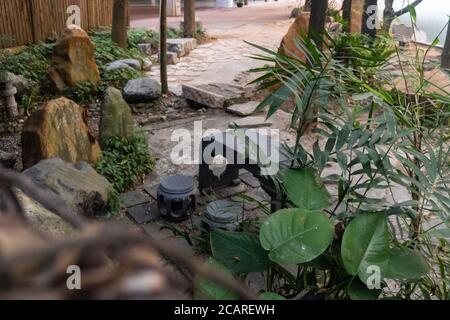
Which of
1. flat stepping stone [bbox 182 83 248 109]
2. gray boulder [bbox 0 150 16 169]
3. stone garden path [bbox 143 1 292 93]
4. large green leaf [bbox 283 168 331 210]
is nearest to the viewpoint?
large green leaf [bbox 283 168 331 210]

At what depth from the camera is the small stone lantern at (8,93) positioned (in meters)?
5.38

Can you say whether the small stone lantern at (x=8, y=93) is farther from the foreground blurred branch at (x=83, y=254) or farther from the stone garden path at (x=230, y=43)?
the foreground blurred branch at (x=83, y=254)

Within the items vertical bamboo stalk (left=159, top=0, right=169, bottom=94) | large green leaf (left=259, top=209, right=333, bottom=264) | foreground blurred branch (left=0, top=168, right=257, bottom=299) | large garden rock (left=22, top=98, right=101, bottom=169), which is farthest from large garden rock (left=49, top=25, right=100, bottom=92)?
foreground blurred branch (left=0, top=168, right=257, bottom=299)

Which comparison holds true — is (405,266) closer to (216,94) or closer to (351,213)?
(351,213)

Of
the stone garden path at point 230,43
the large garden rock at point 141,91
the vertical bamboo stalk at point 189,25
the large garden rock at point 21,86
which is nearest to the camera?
the large garden rock at point 21,86

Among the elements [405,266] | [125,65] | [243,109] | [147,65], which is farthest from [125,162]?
[147,65]

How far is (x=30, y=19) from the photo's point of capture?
7.73 meters

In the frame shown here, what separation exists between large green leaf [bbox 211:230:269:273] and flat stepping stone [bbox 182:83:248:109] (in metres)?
4.58

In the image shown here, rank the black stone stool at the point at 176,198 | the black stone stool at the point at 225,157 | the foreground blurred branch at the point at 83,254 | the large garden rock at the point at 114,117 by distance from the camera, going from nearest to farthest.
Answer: the foreground blurred branch at the point at 83,254, the black stone stool at the point at 176,198, the black stone stool at the point at 225,157, the large garden rock at the point at 114,117

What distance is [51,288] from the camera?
1.23ft

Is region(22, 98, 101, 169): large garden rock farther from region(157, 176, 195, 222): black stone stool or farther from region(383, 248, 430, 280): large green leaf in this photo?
region(383, 248, 430, 280): large green leaf

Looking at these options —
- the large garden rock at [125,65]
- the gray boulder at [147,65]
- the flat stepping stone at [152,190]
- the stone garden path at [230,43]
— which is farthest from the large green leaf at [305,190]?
the gray boulder at [147,65]

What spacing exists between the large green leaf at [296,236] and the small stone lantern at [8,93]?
4791mm

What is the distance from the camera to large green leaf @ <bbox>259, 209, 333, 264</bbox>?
63.6 inches
